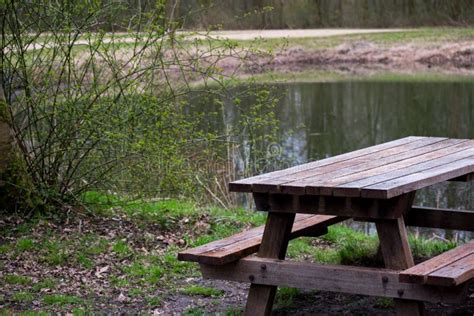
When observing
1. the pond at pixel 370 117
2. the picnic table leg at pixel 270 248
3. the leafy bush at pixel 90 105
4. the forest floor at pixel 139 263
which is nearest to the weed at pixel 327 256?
the forest floor at pixel 139 263

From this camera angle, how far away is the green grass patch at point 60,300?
19.2 ft

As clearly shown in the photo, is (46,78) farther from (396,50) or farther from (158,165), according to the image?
(396,50)

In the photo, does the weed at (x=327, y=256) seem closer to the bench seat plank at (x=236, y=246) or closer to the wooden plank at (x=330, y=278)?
the bench seat plank at (x=236, y=246)

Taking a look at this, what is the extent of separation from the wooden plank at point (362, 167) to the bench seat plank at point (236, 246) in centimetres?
53

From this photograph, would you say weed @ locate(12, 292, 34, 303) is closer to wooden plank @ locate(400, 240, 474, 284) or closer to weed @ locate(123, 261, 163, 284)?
weed @ locate(123, 261, 163, 284)

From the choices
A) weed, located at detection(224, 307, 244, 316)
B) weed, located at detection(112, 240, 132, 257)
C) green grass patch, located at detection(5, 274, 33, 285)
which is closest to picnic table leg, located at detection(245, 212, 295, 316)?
weed, located at detection(224, 307, 244, 316)

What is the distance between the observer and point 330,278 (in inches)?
194

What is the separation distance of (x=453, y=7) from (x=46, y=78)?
1344 inches

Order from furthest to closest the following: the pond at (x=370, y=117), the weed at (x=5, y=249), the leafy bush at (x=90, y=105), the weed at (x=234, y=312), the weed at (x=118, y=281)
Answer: the pond at (x=370, y=117) < the leafy bush at (x=90, y=105) < the weed at (x=5, y=249) < the weed at (x=118, y=281) < the weed at (x=234, y=312)

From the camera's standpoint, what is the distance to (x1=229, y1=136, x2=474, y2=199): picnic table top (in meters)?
4.64

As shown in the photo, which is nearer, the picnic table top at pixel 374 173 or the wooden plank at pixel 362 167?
the picnic table top at pixel 374 173

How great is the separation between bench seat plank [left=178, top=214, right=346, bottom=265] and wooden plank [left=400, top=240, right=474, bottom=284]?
1027mm

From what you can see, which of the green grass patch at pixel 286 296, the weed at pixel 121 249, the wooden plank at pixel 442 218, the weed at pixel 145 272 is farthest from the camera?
the weed at pixel 121 249

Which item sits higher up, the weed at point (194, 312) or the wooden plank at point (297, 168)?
the wooden plank at point (297, 168)
